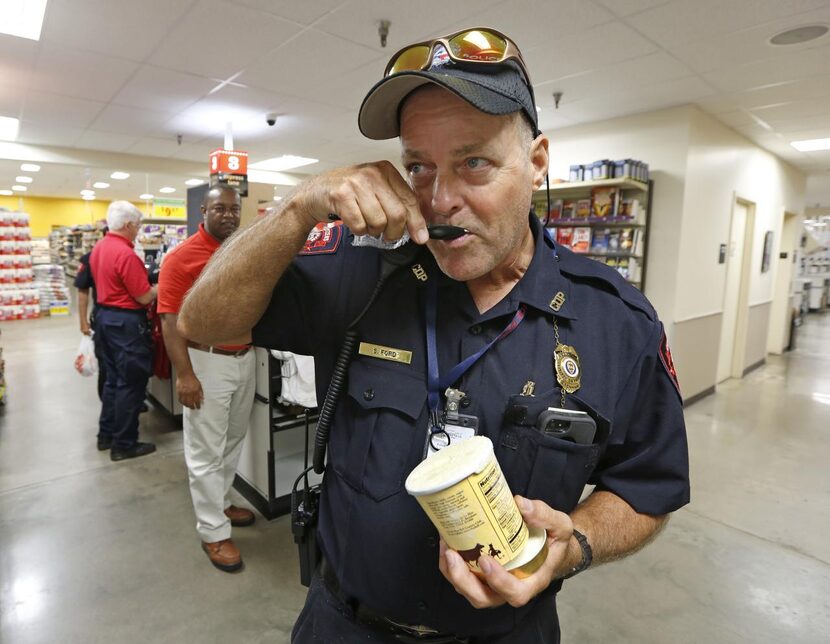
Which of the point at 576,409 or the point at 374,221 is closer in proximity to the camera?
the point at 374,221

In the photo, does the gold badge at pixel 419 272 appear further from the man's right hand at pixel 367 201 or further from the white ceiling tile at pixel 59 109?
the white ceiling tile at pixel 59 109

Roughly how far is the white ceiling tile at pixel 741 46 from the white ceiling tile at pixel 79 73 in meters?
4.28

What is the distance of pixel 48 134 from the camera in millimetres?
6656

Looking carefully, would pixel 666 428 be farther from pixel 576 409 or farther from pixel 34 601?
pixel 34 601

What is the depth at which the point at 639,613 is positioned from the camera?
2.26m

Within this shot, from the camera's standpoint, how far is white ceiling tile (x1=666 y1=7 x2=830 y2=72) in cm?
297

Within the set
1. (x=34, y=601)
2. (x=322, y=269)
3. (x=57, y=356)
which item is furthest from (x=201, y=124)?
(x=322, y=269)

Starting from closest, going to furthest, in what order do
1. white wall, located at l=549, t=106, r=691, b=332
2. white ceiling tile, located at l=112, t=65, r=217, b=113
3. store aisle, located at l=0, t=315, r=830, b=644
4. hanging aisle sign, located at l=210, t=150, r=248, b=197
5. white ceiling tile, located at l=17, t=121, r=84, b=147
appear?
store aisle, located at l=0, t=315, r=830, b=644, white ceiling tile, located at l=112, t=65, r=217, b=113, white wall, located at l=549, t=106, r=691, b=332, hanging aisle sign, located at l=210, t=150, r=248, b=197, white ceiling tile, located at l=17, t=121, r=84, b=147

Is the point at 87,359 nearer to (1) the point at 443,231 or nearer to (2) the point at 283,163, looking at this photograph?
(1) the point at 443,231

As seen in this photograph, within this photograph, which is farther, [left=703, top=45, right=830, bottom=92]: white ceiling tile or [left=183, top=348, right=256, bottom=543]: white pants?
[left=703, top=45, right=830, bottom=92]: white ceiling tile

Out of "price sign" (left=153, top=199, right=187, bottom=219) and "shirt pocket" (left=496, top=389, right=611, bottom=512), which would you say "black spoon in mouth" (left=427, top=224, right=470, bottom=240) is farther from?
"price sign" (left=153, top=199, right=187, bottom=219)

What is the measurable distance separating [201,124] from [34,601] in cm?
530

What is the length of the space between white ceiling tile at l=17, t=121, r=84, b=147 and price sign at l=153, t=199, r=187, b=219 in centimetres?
123

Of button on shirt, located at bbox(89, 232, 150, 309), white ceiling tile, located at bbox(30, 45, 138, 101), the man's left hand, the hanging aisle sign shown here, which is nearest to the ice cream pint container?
the man's left hand
